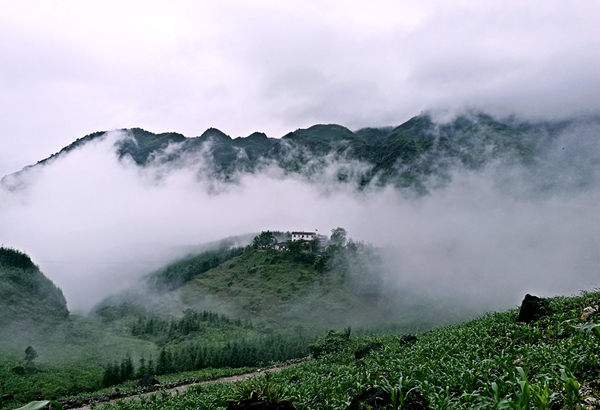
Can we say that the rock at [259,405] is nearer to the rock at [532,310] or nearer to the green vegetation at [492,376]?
the green vegetation at [492,376]

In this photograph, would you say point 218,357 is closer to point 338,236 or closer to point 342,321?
point 342,321

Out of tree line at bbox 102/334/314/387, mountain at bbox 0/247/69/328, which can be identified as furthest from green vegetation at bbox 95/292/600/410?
mountain at bbox 0/247/69/328

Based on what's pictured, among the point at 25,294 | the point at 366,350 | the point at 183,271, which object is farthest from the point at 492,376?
the point at 183,271

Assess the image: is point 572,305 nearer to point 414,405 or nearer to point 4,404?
point 414,405

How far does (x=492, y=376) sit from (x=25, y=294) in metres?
116

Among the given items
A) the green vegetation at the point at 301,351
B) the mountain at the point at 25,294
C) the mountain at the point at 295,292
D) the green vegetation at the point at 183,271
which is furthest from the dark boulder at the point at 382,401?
the green vegetation at the point at 183,271

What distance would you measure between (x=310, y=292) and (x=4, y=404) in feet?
313

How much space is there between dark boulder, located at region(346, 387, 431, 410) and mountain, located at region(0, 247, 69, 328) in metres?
97.4

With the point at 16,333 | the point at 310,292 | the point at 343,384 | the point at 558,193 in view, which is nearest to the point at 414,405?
the point at 343,384

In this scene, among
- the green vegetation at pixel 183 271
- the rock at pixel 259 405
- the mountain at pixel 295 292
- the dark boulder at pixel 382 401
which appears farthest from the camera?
the green vegetation at pixel 183 271

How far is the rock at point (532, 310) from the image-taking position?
1834 cm

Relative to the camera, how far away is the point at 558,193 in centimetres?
19138

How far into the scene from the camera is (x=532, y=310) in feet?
61.6

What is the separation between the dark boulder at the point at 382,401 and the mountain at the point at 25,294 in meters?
97.4
